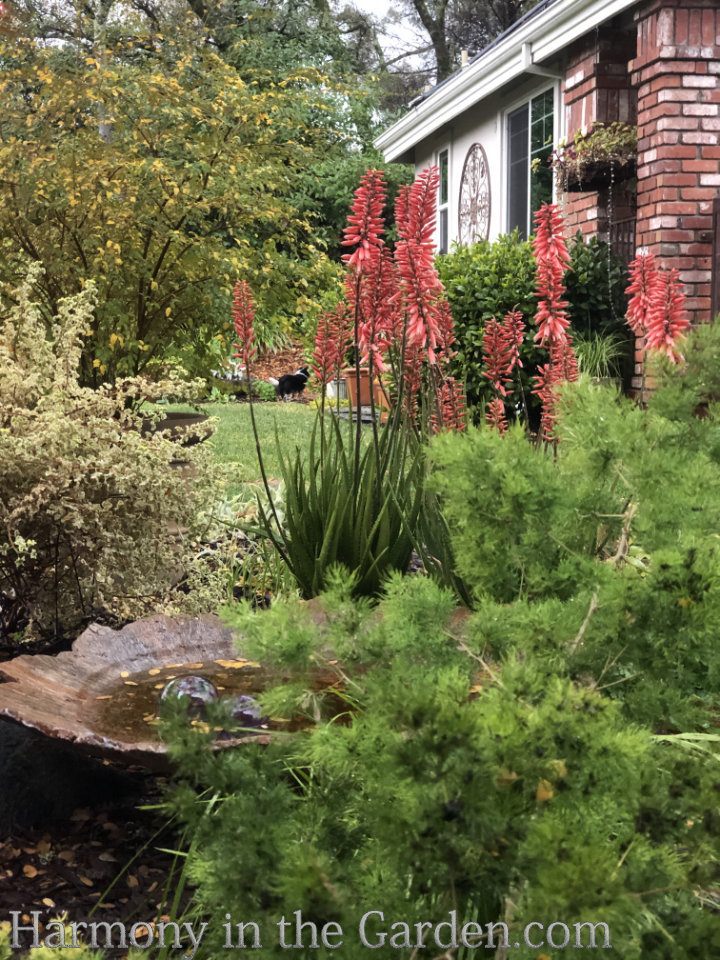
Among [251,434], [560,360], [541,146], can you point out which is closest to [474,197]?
[541,146]

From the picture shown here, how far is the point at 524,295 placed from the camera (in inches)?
372

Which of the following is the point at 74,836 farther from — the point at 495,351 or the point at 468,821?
the point at 495,351

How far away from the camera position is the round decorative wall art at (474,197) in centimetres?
1371

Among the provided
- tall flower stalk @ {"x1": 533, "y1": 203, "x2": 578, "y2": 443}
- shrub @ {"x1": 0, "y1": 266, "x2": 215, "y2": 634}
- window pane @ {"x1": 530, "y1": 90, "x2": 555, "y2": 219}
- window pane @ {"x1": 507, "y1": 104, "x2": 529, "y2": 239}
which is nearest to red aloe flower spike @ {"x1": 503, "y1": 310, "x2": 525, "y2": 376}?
tall flower stalk @ {"x1": 533, "y1": 203, "x2": 578, "y2": 443}

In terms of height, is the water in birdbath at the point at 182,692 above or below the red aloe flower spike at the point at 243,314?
below

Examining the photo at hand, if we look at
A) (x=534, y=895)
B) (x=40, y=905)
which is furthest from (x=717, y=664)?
(x=40, y=905)

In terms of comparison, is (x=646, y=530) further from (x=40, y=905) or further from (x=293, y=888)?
(x=40, y=905)

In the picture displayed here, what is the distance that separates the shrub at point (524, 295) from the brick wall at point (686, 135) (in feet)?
2.93

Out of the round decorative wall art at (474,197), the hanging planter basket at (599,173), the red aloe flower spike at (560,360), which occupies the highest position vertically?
the round decorative wall art at (474,197)

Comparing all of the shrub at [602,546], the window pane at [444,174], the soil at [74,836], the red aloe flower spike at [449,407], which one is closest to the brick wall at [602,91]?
the window pane at [444,174]

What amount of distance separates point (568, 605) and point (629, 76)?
9427 mm

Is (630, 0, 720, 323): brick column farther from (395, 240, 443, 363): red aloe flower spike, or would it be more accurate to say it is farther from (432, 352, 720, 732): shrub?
(432, 352, 720, 732): shrub

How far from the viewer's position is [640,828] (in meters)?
1.33

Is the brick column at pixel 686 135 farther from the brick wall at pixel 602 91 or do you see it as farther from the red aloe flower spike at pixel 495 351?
the red aloe flower spike at pixel 495 351
